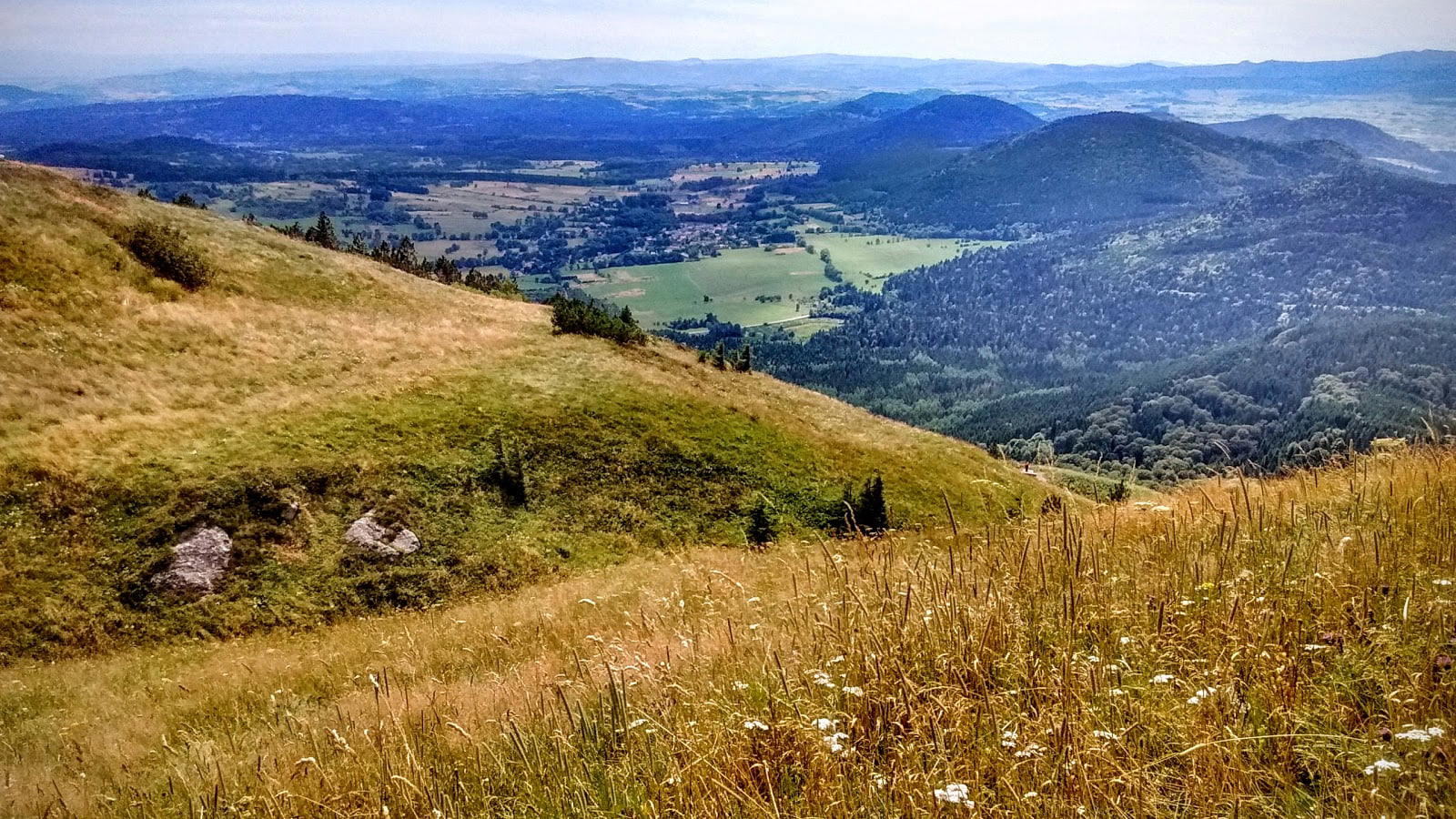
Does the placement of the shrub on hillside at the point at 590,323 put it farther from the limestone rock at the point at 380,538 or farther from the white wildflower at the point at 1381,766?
the white wildflower at the point at 1381,766

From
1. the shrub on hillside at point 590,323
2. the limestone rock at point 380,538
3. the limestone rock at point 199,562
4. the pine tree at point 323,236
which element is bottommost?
the limestone rock at point 380,538

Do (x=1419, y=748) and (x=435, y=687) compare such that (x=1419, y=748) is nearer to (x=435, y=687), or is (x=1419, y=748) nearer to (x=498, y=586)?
(x=435, y=687)

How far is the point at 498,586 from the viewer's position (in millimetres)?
24984

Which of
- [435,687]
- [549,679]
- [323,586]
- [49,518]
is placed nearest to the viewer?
[549,679]

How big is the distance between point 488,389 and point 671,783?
3286 centimetres

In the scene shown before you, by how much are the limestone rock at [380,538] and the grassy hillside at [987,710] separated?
17.7 m

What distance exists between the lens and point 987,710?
386 centimetres

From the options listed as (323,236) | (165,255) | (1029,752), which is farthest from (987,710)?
(323,236)

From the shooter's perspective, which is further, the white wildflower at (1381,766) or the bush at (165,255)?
the bush at (165,255)

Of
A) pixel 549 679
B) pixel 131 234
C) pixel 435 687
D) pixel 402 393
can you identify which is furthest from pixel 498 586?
pixel 131 234

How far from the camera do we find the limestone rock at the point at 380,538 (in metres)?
24.6

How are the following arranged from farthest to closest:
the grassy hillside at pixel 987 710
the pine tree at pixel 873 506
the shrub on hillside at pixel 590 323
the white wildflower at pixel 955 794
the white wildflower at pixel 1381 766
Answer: the shrub on hillside at pixel 590 323 < the pine tree at pixel 873 506 < the grassy hillside at pixel 987 710 < the white wildflower at pixel 955 794 < the white wildflower at pixel 1381 766

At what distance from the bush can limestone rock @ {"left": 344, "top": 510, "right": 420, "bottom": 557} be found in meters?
20.7

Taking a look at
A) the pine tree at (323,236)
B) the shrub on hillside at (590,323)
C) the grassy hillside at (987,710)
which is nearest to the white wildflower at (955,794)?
the grassy hillside at (987,710)
